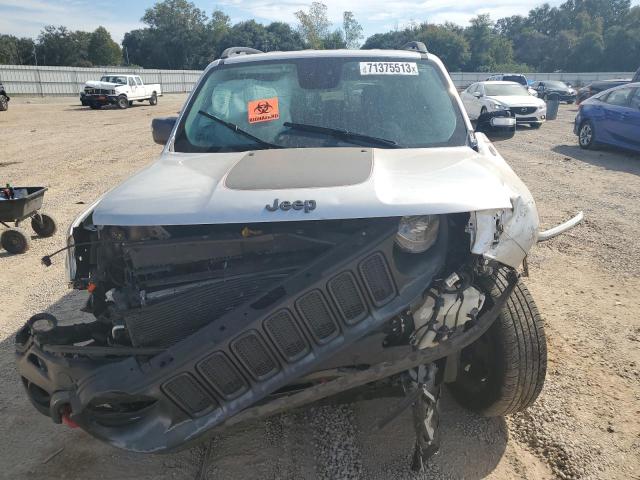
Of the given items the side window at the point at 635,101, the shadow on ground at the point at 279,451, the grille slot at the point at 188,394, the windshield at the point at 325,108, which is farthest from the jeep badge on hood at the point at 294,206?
the side window at the point at 635,101

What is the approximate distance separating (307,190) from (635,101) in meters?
11.1

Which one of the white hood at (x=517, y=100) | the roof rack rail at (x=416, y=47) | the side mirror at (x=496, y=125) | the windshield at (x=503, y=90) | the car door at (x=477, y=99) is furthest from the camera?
the windshield at (x=503, y=90)

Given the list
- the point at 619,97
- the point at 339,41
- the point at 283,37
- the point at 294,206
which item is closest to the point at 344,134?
the point at 294,206

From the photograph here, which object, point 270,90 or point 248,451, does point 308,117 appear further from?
point 248,451

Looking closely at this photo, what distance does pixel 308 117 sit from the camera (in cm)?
343

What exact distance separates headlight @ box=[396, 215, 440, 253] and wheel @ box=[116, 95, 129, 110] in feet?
89.7

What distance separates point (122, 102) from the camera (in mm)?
26859

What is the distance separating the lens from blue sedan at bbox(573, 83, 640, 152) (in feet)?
35.1

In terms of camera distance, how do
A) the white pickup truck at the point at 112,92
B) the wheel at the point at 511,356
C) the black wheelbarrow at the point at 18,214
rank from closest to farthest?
the wheel at the point at 511,356
the black wheelbarrow at the point at 18,214
the white pickup truck at the point at 112,92

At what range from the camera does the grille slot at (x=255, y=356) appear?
6.93 feet

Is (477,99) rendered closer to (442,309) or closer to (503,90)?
(503,90)

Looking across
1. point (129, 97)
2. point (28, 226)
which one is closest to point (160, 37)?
point (129, 97)

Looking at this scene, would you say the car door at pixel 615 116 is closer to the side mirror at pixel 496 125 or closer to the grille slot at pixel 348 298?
the side mirror at pixel 496 125

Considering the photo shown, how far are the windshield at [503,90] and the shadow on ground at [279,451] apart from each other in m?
16.0
